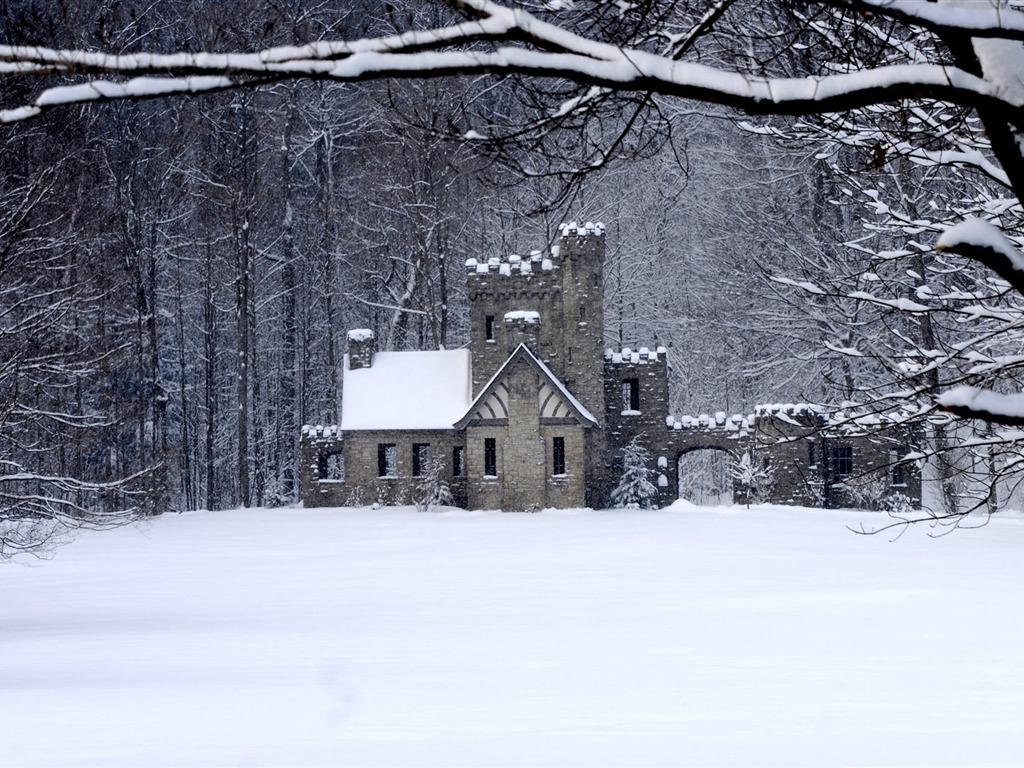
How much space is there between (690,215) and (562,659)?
112 feet

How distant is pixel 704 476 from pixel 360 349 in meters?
14.6

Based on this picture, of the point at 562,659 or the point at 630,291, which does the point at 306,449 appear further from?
the point at 562,659

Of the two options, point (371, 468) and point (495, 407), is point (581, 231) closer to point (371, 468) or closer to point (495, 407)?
point (495, 407)

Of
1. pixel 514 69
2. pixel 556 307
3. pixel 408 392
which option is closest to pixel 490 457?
pixel 408 392

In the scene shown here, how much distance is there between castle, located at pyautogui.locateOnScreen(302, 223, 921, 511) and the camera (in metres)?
35.1

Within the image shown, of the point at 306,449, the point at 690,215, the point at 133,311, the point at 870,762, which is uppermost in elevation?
the point at 690,215

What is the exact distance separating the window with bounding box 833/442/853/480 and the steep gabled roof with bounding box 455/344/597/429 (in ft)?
22.0

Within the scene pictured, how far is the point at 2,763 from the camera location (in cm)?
815

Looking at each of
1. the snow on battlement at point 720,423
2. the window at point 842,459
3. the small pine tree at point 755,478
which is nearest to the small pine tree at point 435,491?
the snow on battlement at point 720,423

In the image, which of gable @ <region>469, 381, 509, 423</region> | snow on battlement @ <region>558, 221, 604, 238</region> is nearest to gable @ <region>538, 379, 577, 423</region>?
gable @ <region>469, 381, 509, 423</region>

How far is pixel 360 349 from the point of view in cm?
3841

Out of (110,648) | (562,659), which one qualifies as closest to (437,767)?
(562,659)

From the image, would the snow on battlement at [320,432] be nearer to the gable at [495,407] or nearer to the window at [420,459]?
the window at [420,459]

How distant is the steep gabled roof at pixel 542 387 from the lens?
34938 millimetres
